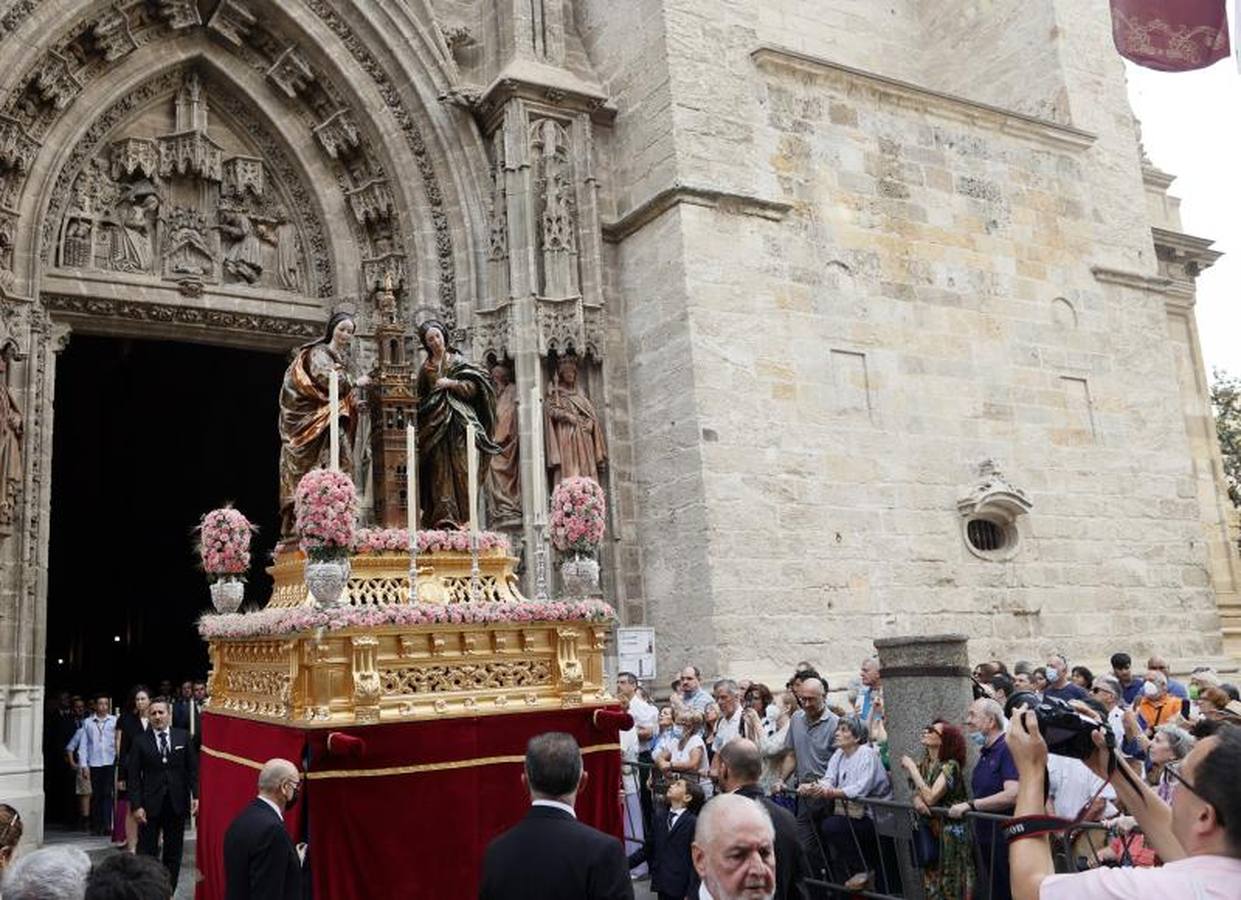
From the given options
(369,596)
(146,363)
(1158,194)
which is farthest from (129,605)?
(1158,194)

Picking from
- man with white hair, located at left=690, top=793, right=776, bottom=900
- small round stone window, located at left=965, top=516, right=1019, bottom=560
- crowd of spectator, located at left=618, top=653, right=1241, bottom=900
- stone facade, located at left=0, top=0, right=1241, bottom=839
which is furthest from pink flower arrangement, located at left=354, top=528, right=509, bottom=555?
small round stone window, located at left=965, top=516, right=1019, bottom=560

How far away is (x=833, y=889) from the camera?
23.1 feet

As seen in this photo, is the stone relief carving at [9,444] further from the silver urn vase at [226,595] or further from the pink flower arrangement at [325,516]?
the pink flower arrangement at [325,516]

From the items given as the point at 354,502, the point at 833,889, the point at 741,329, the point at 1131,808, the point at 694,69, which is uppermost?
the point at 694,69

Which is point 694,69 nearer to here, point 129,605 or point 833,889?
point 833,889

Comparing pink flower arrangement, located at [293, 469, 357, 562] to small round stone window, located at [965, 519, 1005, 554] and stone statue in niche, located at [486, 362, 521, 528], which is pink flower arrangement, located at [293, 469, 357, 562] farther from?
small round stone window, located at [965, 519, 1005, 554]

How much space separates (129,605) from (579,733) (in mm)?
16538

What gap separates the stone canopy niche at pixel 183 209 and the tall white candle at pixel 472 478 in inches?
229

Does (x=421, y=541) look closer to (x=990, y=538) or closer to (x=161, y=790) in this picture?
(x=161, y=790)

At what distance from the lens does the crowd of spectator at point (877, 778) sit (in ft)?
17.8

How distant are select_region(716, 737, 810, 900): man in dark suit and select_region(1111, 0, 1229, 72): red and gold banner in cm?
821

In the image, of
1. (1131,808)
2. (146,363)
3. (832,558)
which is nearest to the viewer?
(1131,808)

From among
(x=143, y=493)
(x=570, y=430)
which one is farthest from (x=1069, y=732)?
(x=143, y=493)

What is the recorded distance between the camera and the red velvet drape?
594 cm
